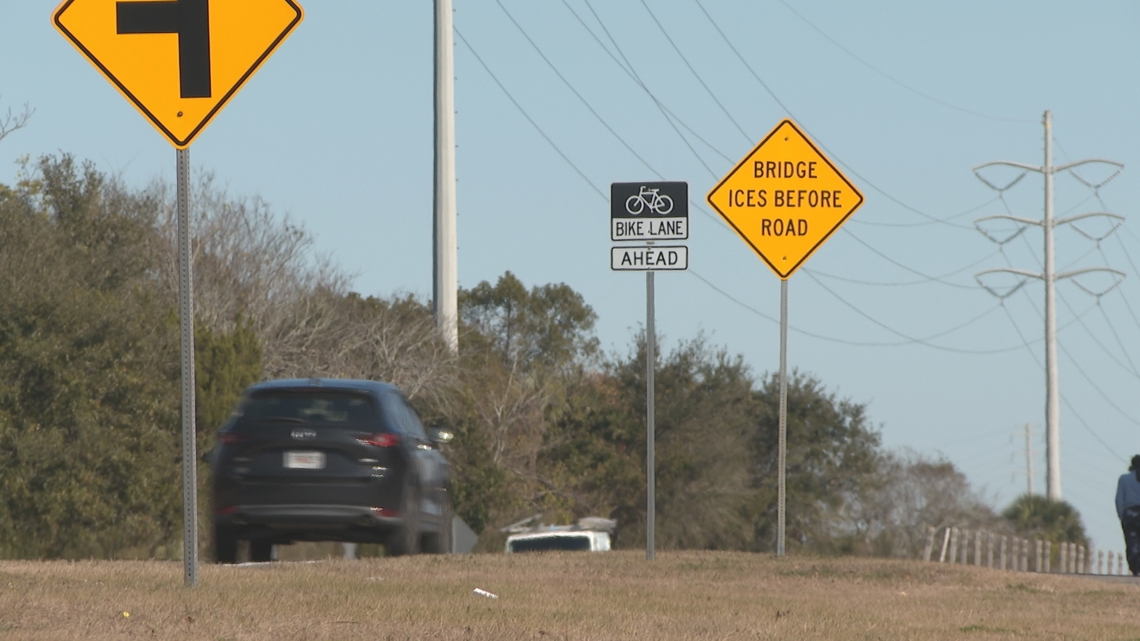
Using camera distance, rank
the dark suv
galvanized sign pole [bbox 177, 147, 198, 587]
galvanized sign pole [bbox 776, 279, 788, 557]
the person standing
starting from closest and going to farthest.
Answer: galvanized sign pole [bbox 177, 147, 198, 587] < the dark suv < galvanized sign pole [bbox 776, 279, 788, 557] < the person standing

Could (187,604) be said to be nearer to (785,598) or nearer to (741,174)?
(785,598)

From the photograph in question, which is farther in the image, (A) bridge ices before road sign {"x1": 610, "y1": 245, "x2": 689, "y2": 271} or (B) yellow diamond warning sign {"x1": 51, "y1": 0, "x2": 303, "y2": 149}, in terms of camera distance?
(A) bridge ices before road sign {"x1": 610, "y1": 245, "x2": 689, "y2": 271}

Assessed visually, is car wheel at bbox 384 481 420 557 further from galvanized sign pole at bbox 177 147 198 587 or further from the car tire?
galvanized sign pole at bbox 177 147 198 587

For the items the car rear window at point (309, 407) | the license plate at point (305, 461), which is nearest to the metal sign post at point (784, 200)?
the car rear window at point (309, 407)

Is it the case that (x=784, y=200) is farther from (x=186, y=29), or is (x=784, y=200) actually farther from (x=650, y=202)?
(x=186, y=29)

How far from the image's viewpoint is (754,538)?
4878 centimetres

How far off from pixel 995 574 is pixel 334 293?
37495 mm

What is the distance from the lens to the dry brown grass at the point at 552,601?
775 cm

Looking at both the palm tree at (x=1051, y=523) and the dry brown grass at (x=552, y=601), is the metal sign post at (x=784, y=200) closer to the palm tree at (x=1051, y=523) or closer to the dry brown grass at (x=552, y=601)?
the dry brown grass at (x=552, y=601)

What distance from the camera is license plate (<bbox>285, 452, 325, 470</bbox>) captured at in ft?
45.6

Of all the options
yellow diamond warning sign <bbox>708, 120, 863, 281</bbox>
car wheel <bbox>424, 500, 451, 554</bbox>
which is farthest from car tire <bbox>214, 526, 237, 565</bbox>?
yellow diamond warning sign <bbox>708, 120, 863, 281</bbox>

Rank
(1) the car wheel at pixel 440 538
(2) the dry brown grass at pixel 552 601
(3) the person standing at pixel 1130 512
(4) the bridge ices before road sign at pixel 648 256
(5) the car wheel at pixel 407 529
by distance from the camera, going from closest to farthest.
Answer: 1. (2) the dry brown grass at pixel 552 601
2. (4) the bridge ices before road sign at pixel 648 256
3. (5) the car wheel at pixel 407 529
4. (1) the car wheel at pixel 440 538
5. (3) the person standing at pixel 1130 512

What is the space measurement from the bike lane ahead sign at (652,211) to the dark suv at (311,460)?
261 cm

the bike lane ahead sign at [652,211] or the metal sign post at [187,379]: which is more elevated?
the bike lane ahead sign at [652,211]
